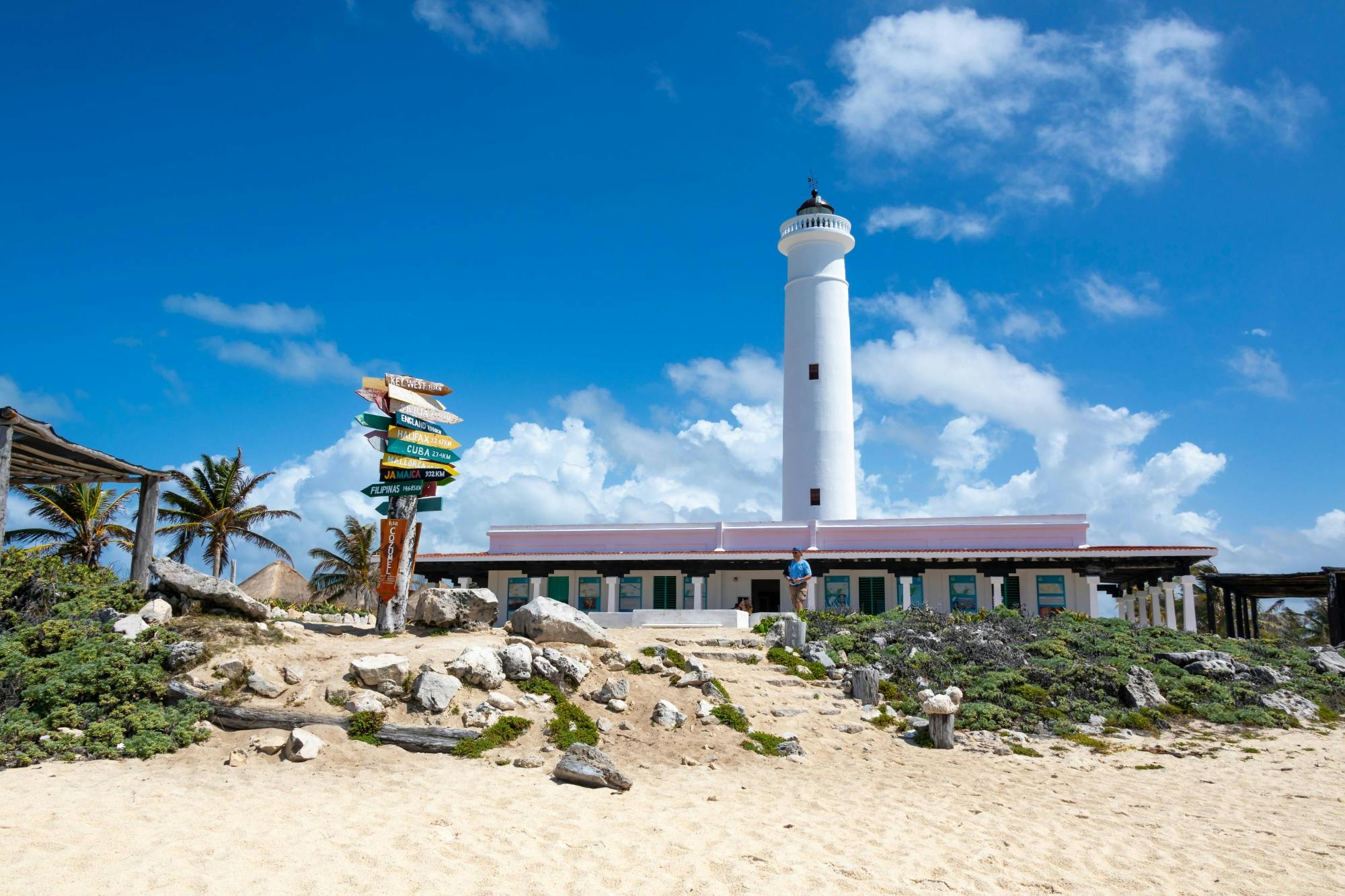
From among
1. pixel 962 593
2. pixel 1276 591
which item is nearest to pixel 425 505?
pixel 962 593

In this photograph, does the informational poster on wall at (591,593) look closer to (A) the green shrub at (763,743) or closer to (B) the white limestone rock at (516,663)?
(B) the white limestone rock at (516,663)

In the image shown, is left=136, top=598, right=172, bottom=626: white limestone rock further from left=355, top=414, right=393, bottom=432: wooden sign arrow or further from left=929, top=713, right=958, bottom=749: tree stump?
left=929, top=713, right=958, bottom=749: tree stump

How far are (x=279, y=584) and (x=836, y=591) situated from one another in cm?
2307

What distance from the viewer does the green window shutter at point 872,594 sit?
27016 mm

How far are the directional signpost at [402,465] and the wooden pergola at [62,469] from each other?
3.73m

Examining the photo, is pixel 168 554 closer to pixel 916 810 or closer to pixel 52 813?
pixel 52 813

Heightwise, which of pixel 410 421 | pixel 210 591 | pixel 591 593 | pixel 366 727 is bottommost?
pixel 366 727

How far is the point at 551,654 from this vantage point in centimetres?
1356

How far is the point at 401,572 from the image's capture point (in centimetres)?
1636

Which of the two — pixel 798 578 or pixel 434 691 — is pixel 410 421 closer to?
pixel 434 691

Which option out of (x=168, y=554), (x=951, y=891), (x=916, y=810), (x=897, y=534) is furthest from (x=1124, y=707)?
(x=168, y=554)

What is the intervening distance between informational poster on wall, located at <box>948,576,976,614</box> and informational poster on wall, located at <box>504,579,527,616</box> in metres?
13.1

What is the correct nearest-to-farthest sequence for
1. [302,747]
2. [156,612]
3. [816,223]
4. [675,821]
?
[675,821]
[302,747]
[156,612]
[816,223]

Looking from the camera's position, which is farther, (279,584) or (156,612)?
(279,584)
